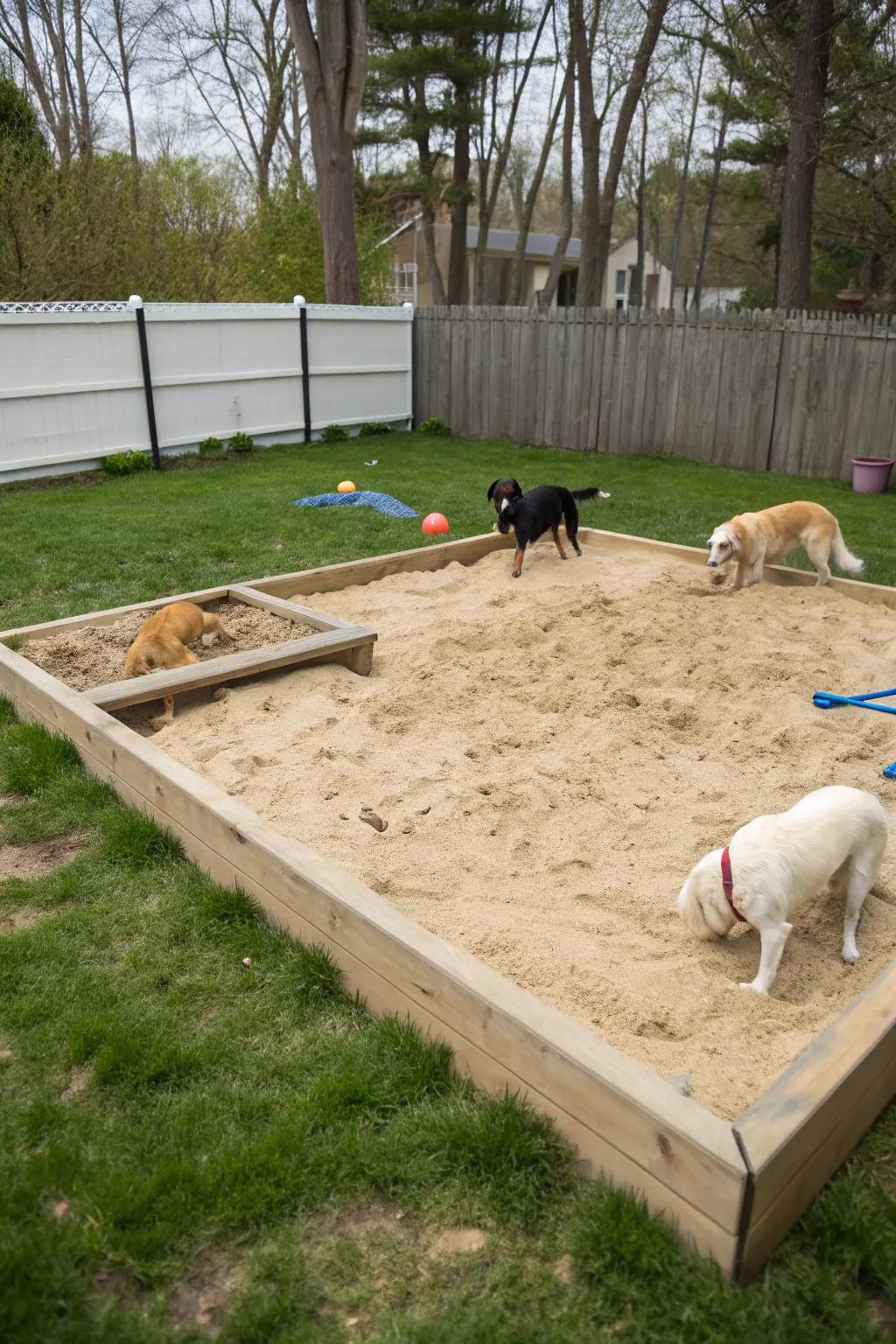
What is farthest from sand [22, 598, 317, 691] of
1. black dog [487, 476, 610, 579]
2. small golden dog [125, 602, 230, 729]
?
black dog [487, 476, 610, 579]

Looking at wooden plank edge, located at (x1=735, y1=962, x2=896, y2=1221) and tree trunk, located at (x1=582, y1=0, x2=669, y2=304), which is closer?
wooden plank edge, located at (x1=735, y1=962, x2=896, y2=1221)

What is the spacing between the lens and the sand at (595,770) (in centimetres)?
252

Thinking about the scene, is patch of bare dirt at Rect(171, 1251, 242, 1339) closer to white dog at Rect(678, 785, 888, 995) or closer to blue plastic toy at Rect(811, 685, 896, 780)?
white dog at Rect(678, 785, 888, 995)

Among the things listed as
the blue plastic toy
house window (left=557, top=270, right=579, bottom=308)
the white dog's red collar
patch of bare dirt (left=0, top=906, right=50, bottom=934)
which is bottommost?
patch of bare dirt (left=0, top=906, right=50, bottom=934)

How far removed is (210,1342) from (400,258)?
4143cm

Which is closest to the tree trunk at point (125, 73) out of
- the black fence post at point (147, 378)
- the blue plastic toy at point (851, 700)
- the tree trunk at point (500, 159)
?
the tree trunk at point (500, 159)

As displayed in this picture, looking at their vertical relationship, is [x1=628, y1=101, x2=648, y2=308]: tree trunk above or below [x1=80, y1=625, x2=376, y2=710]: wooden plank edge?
above

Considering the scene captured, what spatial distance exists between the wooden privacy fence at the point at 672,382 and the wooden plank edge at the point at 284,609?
7598 millimetres

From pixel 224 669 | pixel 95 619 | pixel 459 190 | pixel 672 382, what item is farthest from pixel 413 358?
pixel 459 190

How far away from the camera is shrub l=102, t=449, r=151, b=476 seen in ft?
36.7

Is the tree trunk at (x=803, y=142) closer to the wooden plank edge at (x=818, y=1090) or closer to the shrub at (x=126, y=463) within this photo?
the shrub at (x=126, y=463)

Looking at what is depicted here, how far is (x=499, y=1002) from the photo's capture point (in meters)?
2.17

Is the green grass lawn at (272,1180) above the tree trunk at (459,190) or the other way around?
the other way around

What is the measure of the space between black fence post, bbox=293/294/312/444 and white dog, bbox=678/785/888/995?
11.7m
